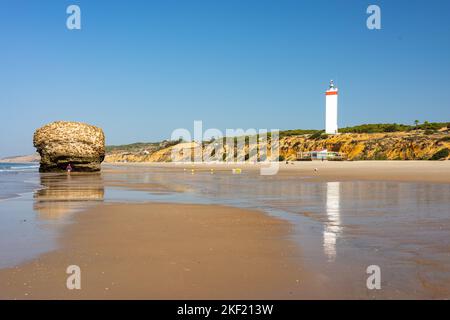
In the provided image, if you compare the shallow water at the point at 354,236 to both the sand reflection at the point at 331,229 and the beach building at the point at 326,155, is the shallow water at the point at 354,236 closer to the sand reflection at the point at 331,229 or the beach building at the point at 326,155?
the sand reflection at the point at 331,229

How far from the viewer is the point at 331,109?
78375 millimetres

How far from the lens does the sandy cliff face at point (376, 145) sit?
5328 centimetres

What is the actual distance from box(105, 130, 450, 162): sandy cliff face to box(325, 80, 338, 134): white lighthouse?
13.3 feet

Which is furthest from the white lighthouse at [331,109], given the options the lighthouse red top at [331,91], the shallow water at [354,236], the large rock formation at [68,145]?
the shallow water at [354,236]

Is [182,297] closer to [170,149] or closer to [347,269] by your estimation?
[347,269]

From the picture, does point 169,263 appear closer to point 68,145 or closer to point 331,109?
point 68,145

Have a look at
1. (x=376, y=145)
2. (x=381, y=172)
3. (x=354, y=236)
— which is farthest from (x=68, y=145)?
(x=376, y=145)

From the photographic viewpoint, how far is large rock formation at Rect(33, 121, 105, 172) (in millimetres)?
36312

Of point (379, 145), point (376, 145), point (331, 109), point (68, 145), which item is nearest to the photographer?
point (68, 145)

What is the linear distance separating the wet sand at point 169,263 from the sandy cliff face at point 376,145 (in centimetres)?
4894

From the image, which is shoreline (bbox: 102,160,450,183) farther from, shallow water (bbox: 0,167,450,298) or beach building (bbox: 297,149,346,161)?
beach building (bbox: 297,149,346,161)

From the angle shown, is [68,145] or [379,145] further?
[379,145]

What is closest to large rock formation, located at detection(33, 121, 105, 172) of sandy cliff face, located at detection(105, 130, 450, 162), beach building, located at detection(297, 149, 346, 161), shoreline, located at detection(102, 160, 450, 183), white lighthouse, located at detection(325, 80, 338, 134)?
shoreline, located at detection(102, 160, 450, 183)

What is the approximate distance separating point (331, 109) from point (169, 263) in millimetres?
76562
